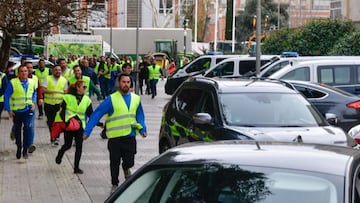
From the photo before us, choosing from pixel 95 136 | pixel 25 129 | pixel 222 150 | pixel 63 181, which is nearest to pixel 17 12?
pixel 95 136

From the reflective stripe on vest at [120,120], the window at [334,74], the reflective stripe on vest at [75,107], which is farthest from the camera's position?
the window at [334,74]

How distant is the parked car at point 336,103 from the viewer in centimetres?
1380

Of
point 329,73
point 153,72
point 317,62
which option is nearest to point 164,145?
point 317,62

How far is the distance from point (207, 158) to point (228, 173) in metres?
0.23

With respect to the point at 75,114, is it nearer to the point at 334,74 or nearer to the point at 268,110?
the point at 268,110

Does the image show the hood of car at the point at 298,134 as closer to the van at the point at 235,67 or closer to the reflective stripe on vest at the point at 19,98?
the reflective stripe on vest at the point at 19,98

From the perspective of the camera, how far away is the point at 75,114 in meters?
12.1

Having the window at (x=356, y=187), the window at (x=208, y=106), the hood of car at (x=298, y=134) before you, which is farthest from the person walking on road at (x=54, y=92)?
the window at (x=356, y=187)

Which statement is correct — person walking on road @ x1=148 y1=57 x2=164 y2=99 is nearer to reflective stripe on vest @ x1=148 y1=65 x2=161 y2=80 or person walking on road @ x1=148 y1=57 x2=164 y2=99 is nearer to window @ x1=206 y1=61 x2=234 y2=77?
reflective stripe on vest @ x1=148 y1=65 x2=161 y2=80

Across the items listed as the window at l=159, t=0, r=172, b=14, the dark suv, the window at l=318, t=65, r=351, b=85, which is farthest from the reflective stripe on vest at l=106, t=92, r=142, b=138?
the window at l=159, t=0, r=172, b=14

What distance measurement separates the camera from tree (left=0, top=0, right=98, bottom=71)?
20.4 m

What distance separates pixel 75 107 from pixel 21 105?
1.19 meters

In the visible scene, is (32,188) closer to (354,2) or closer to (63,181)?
(63,181)

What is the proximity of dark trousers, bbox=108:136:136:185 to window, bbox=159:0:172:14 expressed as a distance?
64.4 m
